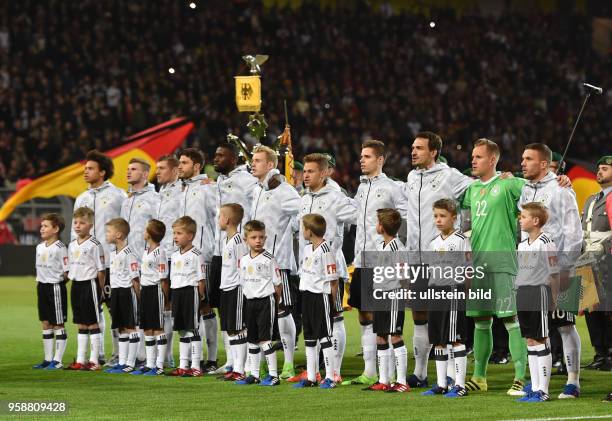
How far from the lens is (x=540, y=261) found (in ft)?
34.5

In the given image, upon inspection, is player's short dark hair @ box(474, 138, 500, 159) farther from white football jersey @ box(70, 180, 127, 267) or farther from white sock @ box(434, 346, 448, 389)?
white football jersey @ box(70, 180, 127, 267)

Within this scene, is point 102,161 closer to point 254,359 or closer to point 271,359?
point 254,359

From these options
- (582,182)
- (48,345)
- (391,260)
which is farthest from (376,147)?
(582,182)

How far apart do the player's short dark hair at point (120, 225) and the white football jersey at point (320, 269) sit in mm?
2529

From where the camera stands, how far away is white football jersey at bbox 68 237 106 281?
13422mm

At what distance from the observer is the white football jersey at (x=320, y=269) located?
11508mm

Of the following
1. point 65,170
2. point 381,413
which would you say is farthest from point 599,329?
point 65,170

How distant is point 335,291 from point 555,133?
2612cm

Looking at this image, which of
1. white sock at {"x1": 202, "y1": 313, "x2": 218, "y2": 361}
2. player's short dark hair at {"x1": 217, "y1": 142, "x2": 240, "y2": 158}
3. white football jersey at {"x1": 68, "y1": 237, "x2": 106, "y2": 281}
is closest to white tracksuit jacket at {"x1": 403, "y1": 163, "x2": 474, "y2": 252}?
player's short dark hair at {"x1": 217, "y1": 142, "x2": 240, "y2": 158}

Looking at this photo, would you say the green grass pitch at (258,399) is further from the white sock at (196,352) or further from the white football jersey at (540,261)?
the white football jersey at (540,261)

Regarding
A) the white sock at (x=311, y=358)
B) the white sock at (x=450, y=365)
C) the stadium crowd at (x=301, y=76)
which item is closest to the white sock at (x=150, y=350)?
the white sock at (x=311, y=358)

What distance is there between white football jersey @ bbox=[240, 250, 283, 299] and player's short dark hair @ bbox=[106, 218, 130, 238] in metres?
1.84

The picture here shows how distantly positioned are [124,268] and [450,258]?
3858 millimetres

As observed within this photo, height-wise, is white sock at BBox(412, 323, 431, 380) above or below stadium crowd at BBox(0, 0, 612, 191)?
below
